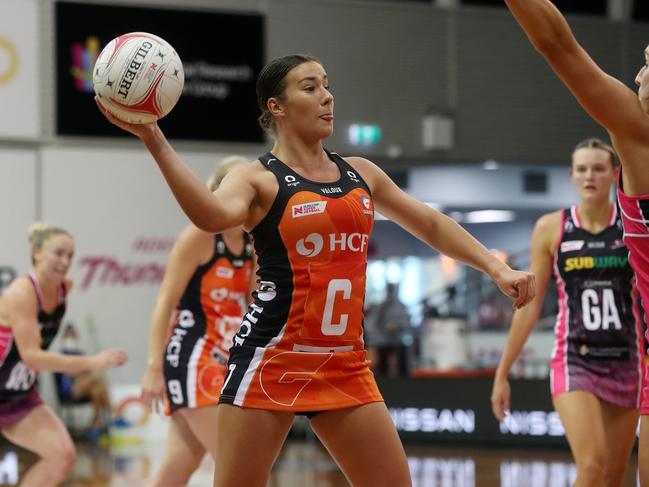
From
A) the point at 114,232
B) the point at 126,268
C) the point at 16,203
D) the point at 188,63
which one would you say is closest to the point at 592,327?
the point at 126,268

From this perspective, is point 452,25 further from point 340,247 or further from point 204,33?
point 340,247

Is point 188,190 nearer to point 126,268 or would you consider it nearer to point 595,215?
point 595,215

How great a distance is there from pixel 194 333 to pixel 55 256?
990 millimetres

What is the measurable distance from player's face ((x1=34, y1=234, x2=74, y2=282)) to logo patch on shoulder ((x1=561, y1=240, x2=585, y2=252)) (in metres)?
2.59

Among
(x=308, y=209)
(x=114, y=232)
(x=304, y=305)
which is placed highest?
(x=114, y=232)

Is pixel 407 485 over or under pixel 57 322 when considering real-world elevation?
under

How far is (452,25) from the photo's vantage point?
15617mm

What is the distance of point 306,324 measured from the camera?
3.51 meters

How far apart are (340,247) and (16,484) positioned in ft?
19.5

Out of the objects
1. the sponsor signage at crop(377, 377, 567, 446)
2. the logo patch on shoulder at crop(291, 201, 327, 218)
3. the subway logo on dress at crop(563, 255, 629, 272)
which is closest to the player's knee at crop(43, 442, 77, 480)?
the subway logo on dress at crop(563, 255, 629, 272)

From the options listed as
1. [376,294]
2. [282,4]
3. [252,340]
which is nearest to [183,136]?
[282,4]

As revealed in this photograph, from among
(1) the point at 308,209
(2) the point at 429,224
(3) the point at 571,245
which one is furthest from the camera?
(3) the point at 571,245

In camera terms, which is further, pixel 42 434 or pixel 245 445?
pixel 42 434

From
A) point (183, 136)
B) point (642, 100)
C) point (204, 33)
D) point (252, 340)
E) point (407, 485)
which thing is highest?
point (204, 33)
